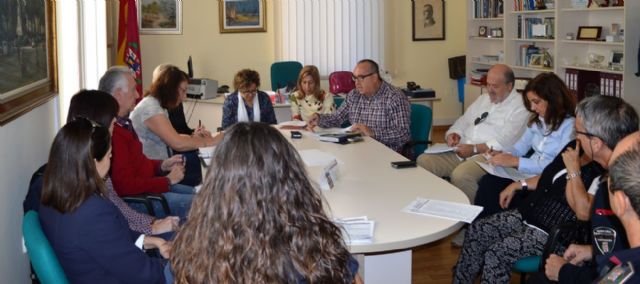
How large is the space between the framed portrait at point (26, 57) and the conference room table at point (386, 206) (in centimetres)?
127

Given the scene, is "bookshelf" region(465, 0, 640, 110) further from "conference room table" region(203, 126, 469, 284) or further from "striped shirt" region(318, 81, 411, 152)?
"conference room table" region(203, 126, 469, 284)

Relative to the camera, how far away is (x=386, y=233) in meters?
2.68

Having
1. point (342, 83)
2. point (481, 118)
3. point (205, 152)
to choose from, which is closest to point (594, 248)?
point (205, 152)

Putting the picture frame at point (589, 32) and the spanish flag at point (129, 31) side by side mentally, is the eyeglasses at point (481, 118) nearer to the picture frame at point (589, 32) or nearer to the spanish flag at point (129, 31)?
the picture frame at point (589, 32)

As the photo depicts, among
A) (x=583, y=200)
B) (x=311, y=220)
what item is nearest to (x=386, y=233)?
(x=583, y=200)

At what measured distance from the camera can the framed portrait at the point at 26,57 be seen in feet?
9.19

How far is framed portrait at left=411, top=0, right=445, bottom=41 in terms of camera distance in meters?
9.47

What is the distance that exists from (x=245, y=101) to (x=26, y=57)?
256 cm

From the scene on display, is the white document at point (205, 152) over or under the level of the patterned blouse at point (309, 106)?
under

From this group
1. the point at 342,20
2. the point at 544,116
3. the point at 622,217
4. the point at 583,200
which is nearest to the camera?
the point at 622,217

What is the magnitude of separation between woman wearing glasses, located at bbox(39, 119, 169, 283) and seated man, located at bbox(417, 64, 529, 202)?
258 centimetres

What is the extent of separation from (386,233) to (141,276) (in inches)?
34.6

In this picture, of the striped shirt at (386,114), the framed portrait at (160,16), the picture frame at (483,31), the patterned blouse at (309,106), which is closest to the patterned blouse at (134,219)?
the striped shirt at (386,114)

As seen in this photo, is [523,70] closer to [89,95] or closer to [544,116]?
[544,116]
